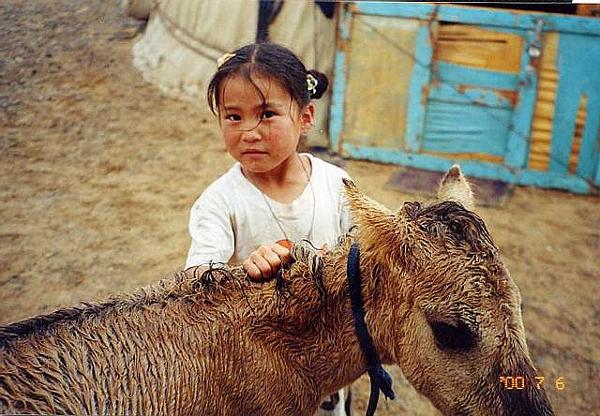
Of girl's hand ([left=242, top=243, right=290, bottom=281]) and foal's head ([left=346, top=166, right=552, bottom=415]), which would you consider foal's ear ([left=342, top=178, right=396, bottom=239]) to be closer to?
foal's head ([left=346, top=166, right=552, bottom=415])

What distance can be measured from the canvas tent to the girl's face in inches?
38.8

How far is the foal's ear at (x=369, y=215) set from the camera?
75 cm

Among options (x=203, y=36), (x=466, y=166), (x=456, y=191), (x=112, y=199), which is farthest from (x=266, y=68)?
(x=466, y=166)

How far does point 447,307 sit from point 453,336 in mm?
40

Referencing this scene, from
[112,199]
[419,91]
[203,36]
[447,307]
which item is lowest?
[112,199]

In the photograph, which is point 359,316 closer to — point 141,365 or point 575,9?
point 141,365

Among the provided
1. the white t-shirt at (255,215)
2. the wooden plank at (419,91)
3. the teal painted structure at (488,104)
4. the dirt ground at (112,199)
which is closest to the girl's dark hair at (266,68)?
the white t-shirt at (255,215)

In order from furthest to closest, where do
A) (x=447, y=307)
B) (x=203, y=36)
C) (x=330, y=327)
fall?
1. (x=203, y=36)
2. (x=330, y=327)
3. (x=447, y=307)

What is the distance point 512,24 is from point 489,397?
2.04m

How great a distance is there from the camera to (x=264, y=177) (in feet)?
3.46

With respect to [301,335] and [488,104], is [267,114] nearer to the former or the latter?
[301,335]

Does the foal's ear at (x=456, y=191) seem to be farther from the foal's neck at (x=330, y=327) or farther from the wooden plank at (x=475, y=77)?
the wooden plank at (x=475, y=77)

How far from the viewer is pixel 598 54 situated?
2195mm

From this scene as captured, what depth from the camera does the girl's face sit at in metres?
0.91
